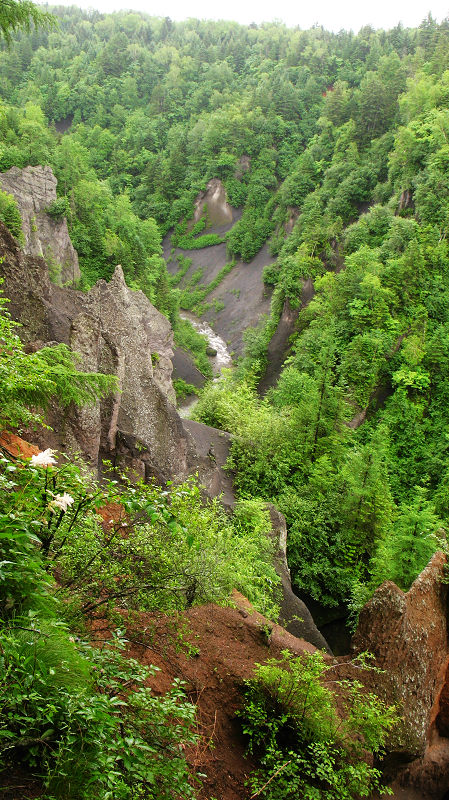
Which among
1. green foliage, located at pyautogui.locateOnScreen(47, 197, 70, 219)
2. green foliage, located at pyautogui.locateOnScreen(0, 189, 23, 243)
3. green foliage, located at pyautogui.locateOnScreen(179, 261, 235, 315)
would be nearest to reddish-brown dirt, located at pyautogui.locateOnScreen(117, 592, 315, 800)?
green foliage, located at pyautogui.locateOnScreen(0, 189, 23, 243)

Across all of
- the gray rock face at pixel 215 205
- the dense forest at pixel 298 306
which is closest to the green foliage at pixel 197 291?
the dense forest at pixel 298 306

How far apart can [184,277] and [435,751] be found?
66.2 m

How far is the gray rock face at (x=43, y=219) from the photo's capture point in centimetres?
3466

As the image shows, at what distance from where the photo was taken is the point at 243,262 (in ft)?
220

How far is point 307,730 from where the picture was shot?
7.07 m

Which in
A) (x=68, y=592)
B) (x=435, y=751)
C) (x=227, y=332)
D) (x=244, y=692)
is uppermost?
(x=68, y=592)

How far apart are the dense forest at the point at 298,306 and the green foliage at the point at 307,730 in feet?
6.16

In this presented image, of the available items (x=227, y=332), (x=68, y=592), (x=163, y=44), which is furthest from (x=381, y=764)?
(x=163, y=44)

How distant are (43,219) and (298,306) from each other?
21494 mm

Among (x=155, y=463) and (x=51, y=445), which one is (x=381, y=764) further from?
(x=155, y=463)

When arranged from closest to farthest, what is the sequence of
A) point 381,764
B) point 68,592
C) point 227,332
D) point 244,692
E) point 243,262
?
point 68,592 < point 244,692 < point 381,764 < point 227,332 < point 243,262

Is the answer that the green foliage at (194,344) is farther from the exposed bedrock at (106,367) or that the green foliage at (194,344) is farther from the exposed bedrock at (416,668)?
the exposed bedrock at (416,668)

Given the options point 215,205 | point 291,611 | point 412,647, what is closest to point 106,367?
point 291,611

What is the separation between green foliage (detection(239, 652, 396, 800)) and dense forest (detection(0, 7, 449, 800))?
73.9 inches
